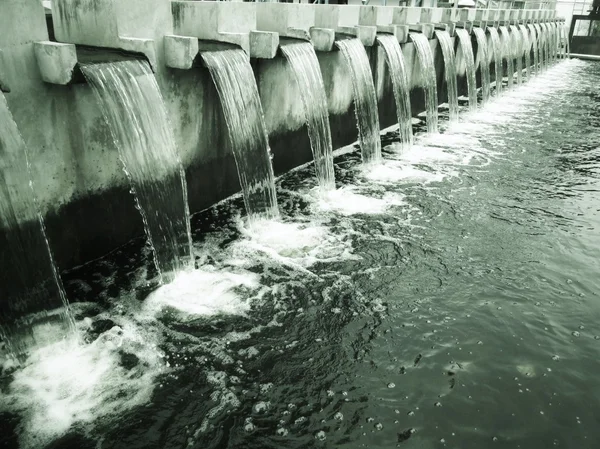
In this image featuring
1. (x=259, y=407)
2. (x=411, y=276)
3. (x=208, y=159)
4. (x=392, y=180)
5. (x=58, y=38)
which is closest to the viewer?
(x=259, y=407)

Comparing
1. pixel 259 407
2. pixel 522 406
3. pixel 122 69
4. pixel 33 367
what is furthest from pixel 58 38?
pixel 522 406

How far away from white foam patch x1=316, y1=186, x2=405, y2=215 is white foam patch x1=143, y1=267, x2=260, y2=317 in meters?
2.95

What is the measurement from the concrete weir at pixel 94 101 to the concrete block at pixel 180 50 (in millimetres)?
15

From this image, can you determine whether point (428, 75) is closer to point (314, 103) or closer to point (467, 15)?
point (467, 15)

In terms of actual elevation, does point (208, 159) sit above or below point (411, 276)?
above

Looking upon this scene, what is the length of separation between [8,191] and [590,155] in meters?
13.7

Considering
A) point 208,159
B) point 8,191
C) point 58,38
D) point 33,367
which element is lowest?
point 33,367

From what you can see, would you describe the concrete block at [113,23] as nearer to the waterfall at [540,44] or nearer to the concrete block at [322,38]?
the concrete block at [322,38]

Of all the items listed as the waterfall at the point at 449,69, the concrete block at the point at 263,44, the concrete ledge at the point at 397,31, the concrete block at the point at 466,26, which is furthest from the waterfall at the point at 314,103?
the concrete block at the point at 466,26

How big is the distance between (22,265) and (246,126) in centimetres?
453

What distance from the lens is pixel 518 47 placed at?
27516 mm

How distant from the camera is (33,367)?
5270mm

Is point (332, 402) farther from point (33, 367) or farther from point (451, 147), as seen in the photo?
point (451, 147)

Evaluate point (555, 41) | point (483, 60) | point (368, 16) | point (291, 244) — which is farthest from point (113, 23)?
point (555, 41)
